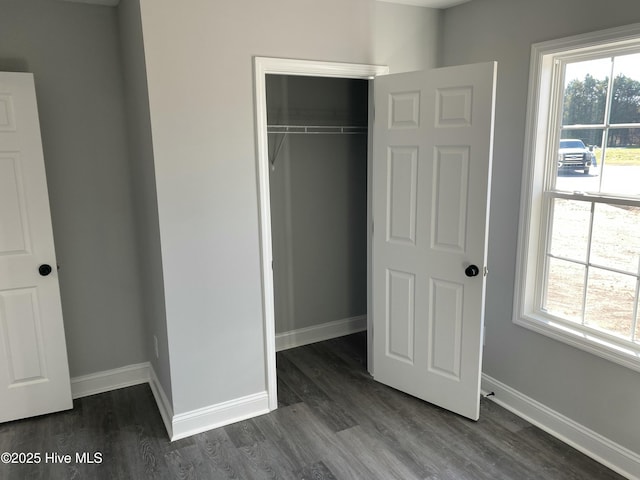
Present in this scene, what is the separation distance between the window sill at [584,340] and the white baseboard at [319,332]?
1.60 m

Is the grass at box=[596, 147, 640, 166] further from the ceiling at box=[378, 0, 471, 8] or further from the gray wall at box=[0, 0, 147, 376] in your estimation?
the gray wall at box=[0, 0, 147, 376]

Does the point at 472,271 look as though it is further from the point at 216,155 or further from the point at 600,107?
the point at 216,155

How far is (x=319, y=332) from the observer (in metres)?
4.08

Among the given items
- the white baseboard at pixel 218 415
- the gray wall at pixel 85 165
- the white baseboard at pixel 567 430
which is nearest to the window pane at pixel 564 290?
the white baseboard at pixel 567 430

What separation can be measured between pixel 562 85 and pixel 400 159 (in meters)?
0.96

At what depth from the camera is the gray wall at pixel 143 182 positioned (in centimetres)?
250

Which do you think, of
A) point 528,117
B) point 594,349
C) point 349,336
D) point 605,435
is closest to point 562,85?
point 528,117

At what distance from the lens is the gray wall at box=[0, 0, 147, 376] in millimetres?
2801

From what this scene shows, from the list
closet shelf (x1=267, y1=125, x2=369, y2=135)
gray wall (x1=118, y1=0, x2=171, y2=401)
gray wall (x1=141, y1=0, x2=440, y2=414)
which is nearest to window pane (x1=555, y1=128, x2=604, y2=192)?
gray wall (x1=141, y1=0, x2=440, y2=414)

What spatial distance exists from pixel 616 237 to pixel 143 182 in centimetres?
258

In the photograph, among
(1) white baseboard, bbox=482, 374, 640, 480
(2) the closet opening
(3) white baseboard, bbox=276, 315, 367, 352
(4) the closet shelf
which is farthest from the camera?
(3) white baseboard, bbox=276, 315, 367, 352

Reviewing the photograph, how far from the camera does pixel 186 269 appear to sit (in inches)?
103

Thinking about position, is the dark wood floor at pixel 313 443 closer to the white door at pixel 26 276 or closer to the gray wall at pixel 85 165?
the white door at pixel 26 276

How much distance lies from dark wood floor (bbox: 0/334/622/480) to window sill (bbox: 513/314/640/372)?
0.57 meters
